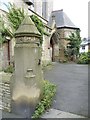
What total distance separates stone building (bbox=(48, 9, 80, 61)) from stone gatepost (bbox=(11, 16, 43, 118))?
63.8ft

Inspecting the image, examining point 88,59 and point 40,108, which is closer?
point 40,108

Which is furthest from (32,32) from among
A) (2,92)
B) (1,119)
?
(1,119)

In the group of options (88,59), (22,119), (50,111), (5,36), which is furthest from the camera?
(88,59)

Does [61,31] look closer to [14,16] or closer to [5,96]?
[14,16]

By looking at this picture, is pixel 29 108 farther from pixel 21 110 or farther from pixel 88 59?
pixel 88 59

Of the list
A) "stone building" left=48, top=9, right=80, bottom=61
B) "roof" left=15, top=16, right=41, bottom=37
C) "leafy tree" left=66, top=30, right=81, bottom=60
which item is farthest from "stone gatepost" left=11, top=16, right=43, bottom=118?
"leafy tree" left=66, top=30, right=81, bottom=60

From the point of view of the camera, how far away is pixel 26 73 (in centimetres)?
560

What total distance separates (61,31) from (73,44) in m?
2.58

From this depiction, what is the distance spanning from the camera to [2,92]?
621 centimetres

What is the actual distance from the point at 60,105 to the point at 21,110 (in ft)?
4.46

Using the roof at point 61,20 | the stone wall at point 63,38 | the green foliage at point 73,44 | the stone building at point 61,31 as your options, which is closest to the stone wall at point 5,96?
the stone building at point 61,31

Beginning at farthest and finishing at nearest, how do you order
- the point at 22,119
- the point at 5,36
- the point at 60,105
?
the point at 5,36 → the point at 60,105 → the point at 22,119

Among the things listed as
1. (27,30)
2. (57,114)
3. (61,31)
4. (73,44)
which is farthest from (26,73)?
(61,31)

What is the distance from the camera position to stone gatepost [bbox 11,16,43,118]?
554cm
